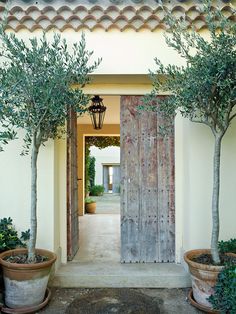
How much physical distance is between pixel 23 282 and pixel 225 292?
6.60 feet

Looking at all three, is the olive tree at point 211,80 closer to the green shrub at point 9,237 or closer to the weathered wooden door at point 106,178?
the green shrub at point 9,237

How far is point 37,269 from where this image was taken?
3.25 m

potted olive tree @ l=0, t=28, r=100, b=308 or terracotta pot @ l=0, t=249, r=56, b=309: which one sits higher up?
potted olive tree @ l=0, t=28, r=100, b=308

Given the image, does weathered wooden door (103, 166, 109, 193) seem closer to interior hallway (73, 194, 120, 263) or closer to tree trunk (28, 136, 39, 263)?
interior hallway (73, 194, 120, 263)

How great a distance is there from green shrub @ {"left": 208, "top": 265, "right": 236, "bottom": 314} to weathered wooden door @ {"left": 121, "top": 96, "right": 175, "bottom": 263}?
1.36 m

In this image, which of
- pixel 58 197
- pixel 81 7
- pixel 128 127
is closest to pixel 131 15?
pixel 81 7

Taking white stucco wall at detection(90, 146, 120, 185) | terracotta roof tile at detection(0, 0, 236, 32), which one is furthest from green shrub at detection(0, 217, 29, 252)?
white stucco wall at detection(90, 146, 120, 185)

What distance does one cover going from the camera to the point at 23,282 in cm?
326

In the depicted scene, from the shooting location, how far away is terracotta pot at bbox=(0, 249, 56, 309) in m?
3.22

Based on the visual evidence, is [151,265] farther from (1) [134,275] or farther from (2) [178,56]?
(2) [178,56]

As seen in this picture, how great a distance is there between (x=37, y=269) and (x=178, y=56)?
10.1 feet

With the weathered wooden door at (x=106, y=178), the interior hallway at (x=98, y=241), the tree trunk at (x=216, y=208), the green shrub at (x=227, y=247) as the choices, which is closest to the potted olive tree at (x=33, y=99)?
the interior hallway at (x=98, y=241)

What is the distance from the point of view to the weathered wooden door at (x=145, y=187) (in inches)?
176

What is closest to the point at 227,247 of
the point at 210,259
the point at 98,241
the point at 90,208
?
the point at 210,259
